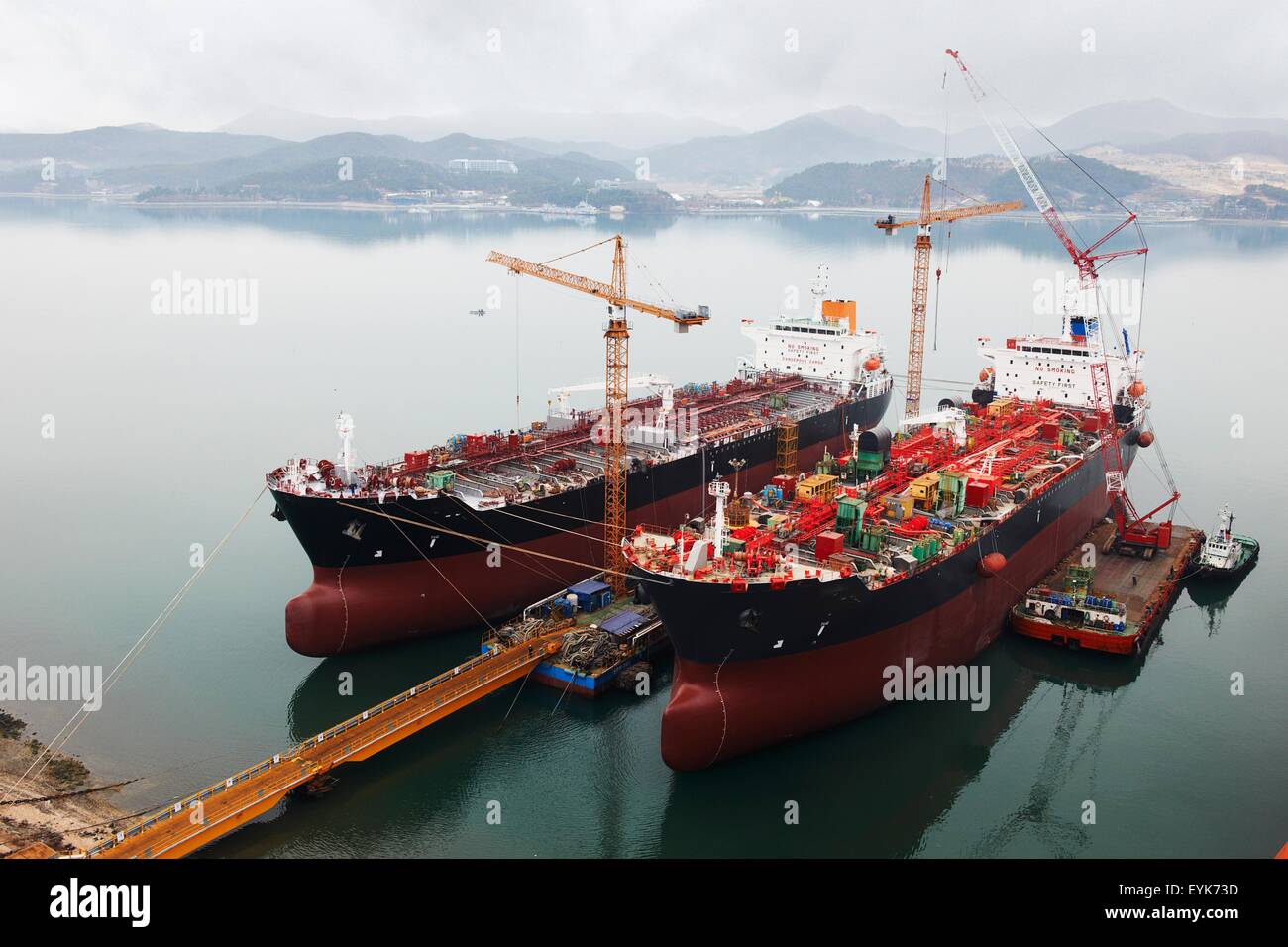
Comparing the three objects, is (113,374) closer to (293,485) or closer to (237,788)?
(293,485)

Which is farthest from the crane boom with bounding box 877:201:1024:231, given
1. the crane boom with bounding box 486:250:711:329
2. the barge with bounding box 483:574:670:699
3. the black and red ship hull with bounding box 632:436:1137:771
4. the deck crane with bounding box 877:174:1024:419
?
the black and red ship hull with bounding box 632:436:1137:771

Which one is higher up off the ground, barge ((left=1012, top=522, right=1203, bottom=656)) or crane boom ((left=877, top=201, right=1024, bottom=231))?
crane boom ((left=877, top=201, right=1024, bottom=231))

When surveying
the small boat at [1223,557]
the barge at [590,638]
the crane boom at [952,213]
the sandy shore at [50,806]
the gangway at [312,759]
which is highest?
the crane boom at [952,213]

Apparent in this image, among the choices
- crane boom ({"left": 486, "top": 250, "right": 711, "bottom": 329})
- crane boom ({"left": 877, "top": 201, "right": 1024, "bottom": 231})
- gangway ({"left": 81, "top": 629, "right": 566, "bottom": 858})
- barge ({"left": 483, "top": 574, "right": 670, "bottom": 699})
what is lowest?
gangway ({"left": 81, "top": 629, "right": 566, "bottom": 858})

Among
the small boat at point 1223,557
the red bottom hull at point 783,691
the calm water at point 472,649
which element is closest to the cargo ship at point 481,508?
the calm water at point 472,649

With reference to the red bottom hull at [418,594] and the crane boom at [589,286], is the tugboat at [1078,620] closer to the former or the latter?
the red bottom hull at [418,594]

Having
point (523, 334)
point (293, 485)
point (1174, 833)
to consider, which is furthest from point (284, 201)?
point (1174, 833)

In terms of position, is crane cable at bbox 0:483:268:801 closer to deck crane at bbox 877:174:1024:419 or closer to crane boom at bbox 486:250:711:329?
crane boom at bbox 486:250:711:329
